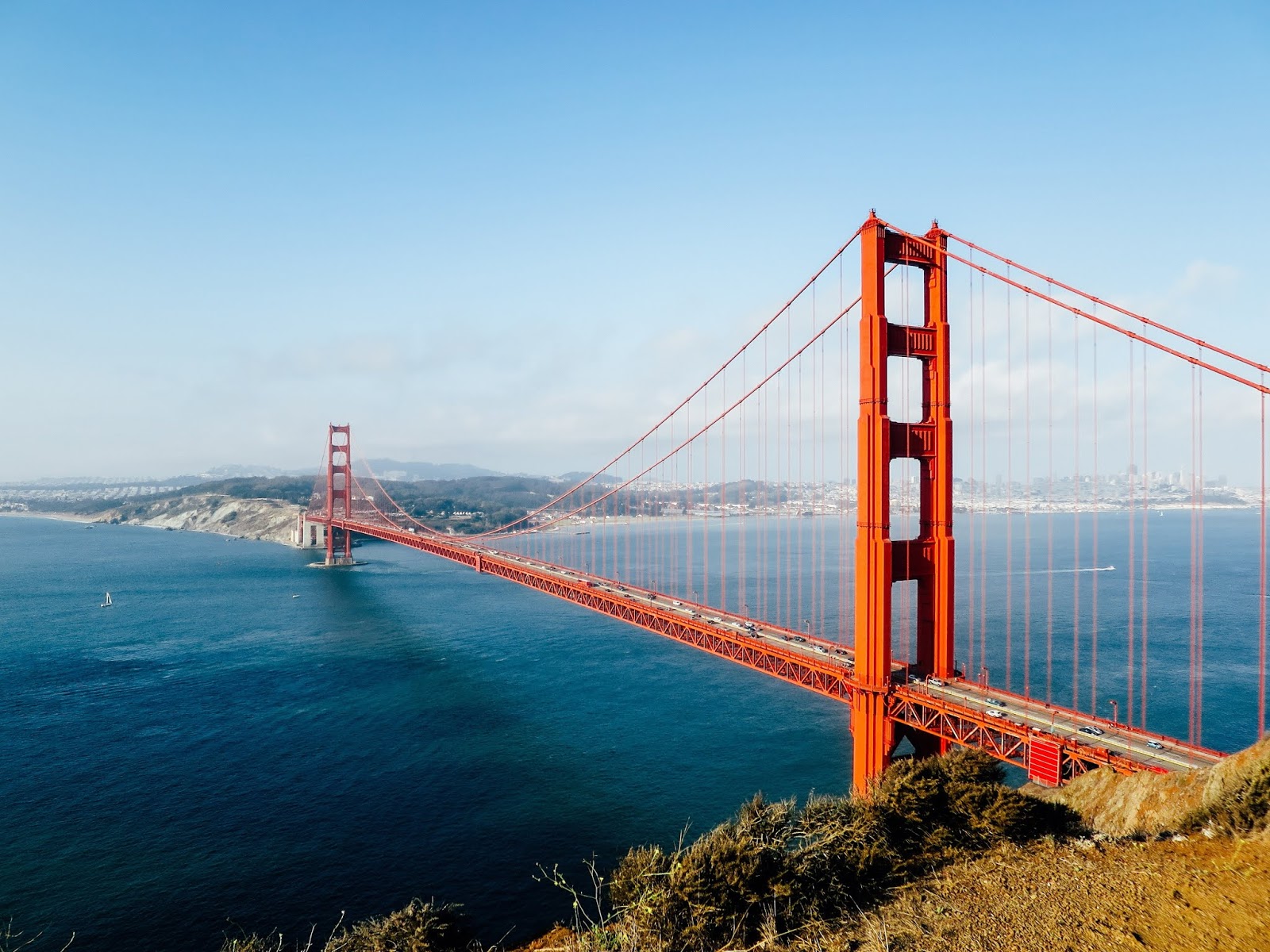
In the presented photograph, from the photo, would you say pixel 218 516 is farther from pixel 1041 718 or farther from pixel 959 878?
pixel 959 878

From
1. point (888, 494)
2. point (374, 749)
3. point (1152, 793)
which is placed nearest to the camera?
point (1152, 793)

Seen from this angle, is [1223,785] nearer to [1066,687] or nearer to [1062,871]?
[1062,871]

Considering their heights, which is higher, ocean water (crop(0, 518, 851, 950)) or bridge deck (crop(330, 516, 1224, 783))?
bridge deck (crop(330, 516, 1224, 783))

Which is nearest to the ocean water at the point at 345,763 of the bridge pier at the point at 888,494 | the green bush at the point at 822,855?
the bridge pier at the point at 888,494

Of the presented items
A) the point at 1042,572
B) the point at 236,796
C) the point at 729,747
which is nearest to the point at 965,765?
the point at 729,747

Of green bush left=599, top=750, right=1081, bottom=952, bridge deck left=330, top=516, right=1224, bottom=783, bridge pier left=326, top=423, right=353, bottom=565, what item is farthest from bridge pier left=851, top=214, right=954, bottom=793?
A: bridge pier left=326, top=423, right=353, bottom=565

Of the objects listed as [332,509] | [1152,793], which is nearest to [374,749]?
[1152,793]

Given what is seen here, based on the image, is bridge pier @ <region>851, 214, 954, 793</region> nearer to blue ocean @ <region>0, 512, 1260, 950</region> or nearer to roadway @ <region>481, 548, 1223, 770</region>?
roadway @ <region>481, 548, 1223, 770</region>
